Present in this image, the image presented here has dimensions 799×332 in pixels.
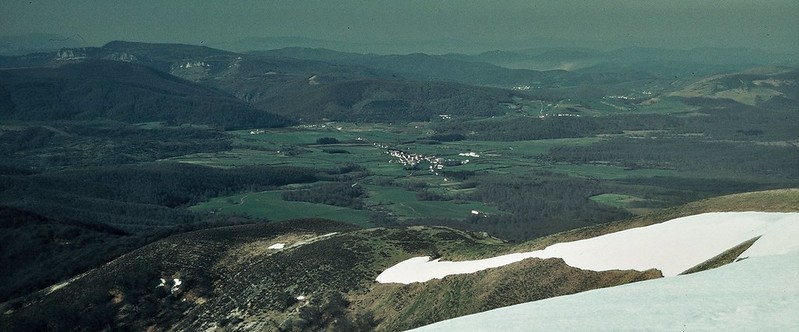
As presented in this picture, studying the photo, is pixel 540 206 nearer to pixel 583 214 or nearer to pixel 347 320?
pixel 583 214

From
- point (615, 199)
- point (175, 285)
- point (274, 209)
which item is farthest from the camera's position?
point (274, 209)

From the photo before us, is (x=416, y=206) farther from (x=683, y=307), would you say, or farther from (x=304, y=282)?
(x=683, y=307)

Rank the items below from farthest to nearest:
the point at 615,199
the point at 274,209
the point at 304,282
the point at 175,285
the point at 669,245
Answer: the point at 274,209 → the point at 615,199 → the point at 175,285 → the point at 304,282 → the point at 669,245

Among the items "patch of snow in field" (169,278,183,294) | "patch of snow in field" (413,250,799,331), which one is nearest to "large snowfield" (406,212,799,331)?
"patch of snow in field" (413,250,799,331)

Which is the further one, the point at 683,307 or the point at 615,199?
the point at 615,199

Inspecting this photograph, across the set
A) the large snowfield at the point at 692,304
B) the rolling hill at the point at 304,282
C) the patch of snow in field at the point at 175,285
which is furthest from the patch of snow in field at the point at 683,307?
the patch of snow in field at the point at 175,285

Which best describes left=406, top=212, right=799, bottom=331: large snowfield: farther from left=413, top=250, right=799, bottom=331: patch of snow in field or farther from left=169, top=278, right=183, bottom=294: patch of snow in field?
left=169, top=278, right=183, bottom=294: patch of snow in field

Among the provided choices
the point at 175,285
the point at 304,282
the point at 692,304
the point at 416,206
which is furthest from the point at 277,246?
the point at 416,206
